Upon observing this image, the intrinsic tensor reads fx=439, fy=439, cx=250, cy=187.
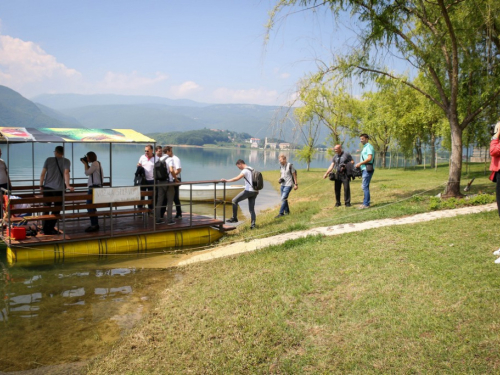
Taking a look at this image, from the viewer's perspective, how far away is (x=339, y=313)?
6492 millimetres

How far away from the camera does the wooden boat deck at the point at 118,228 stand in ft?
36.4

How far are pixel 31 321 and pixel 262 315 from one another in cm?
407

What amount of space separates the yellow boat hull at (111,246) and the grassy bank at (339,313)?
2.99m

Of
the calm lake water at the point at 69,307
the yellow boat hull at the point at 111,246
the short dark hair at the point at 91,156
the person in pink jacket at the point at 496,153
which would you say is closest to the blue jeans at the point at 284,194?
the yellow boat hull at the point at 111,246

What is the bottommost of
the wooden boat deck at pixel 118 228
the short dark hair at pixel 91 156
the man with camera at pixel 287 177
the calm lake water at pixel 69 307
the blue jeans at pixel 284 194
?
the calm lake water at pixel 69 307

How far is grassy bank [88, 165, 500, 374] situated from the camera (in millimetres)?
5258

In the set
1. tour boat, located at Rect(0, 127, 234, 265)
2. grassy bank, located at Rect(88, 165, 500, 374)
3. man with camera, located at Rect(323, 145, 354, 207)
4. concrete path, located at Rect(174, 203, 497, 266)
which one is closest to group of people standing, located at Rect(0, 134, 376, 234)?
man with camera, located at Rect(323, 145, 354, 207)

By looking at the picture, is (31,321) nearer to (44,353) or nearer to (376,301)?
(44,353)

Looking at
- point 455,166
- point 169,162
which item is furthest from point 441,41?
point 169,162

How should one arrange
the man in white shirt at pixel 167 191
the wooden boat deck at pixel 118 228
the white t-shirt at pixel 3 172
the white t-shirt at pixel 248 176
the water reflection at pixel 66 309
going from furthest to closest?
1. the white t-shirt at pixel 248 176
2. the man in white shirt at pixel 167 191
3. the white t-shirt at pixel 3 172
4. the wooden boat deck at pixel 118 228
5. the water reflection at pixel 66 309

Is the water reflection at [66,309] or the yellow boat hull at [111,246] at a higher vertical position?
the yellow boat hull at [111,246]

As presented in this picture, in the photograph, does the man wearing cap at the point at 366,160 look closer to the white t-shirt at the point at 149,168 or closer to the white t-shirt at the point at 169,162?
the white t-shirt at the point at 169,162

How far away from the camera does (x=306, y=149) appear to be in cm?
3928

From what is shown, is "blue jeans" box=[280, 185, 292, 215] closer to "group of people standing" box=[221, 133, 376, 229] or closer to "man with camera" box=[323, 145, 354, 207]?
"group of people standing" box=[221, 133, 376, 229]
